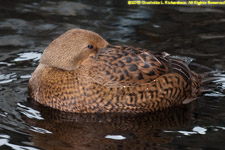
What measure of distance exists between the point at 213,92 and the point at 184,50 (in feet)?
5.21

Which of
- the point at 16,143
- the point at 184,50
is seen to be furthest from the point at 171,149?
the point at 184,50

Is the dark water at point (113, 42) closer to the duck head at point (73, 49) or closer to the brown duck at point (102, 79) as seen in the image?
the brown duck at point (102, 79)

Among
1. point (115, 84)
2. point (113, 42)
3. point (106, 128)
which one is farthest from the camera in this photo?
point (113, 42)

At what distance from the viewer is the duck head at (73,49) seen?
6.75 meters

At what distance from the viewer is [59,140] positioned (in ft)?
18.8

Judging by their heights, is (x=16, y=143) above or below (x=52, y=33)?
below

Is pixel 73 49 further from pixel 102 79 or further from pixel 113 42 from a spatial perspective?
pixel 113 42

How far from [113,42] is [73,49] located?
233 centimetres

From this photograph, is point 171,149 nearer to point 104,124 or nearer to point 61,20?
point 104,124

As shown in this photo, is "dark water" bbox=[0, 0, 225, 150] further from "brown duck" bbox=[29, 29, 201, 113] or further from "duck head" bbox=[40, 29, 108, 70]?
"duck head" bbox=[40, 29, 108, 70]

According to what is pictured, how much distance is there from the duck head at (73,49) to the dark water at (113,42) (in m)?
0.67

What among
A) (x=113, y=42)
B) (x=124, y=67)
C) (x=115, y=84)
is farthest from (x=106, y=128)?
(x=113, y=42)

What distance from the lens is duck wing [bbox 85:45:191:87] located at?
21.4 ft

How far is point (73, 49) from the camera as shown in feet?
22.1
